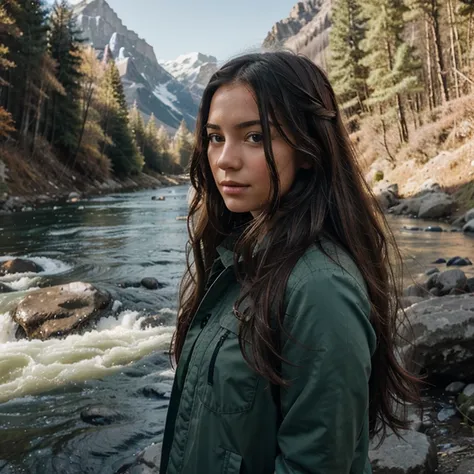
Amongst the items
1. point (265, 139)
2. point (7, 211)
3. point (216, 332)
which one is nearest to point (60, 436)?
point (216, 332)

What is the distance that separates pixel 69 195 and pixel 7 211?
9.32 m

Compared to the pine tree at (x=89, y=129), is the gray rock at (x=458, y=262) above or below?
below

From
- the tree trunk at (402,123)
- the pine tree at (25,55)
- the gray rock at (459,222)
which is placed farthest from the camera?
the pine tree at (25,55)

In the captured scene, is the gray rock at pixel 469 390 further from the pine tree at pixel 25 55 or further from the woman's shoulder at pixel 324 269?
the pine tree at pixel 25 55

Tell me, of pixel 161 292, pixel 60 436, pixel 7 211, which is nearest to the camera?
pixel 60 436

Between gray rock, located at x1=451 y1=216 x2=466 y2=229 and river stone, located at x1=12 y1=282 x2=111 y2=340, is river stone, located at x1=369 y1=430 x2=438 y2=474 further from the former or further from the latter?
gray rock, located at x1=451 y1=216 x2=466 y2=229

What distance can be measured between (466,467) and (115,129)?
50015mm

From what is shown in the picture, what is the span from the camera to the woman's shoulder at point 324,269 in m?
1.11

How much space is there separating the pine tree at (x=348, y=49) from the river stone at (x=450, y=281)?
1027 inches

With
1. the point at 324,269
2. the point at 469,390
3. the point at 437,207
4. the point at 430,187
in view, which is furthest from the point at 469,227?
the point at 324,269

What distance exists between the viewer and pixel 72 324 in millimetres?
7184

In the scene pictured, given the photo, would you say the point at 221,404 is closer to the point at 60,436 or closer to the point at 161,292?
the point at 60,436

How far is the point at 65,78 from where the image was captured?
35969mm

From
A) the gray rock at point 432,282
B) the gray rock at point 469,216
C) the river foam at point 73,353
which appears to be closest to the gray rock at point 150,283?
the river foam at point 73,353
